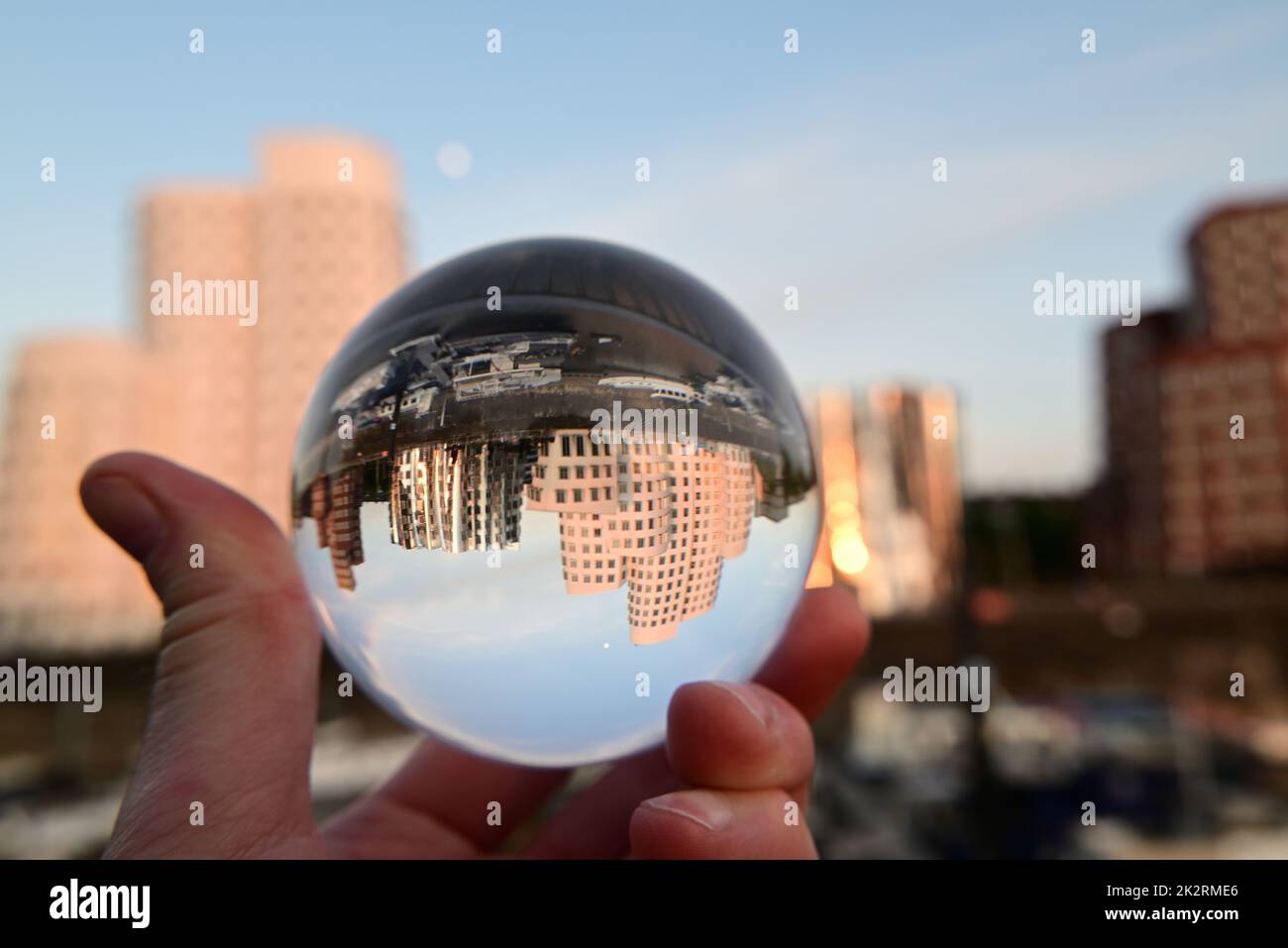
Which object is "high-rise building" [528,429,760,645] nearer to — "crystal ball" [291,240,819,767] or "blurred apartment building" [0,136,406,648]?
"crystal ball" [291,240,819,767]

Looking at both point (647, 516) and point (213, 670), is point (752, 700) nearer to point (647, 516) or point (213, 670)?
point (647, 516)

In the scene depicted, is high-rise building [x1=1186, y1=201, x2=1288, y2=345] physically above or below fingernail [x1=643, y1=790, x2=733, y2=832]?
above

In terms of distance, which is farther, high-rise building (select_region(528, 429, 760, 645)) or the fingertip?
the fingertip

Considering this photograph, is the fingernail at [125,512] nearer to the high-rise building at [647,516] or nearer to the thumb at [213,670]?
the thumb at [213,670]

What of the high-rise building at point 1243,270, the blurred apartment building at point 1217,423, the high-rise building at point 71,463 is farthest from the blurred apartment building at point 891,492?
the high-rise building at point 71,463

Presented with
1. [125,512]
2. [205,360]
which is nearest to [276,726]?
[125,512]

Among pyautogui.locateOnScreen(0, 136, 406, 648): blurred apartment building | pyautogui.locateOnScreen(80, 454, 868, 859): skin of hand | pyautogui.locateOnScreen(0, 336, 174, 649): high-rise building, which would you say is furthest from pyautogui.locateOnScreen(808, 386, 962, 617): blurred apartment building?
pyautogui.locateOnScreen(80, 454, 868, 859): skin of hand
